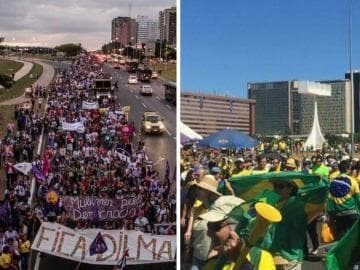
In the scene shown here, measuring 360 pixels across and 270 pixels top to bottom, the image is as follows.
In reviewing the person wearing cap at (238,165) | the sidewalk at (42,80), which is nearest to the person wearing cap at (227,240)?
the person wearing cap at (238,165)

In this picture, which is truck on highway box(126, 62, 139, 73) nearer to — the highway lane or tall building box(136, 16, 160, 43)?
the highway lane

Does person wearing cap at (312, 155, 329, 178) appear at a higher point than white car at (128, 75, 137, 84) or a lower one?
lower

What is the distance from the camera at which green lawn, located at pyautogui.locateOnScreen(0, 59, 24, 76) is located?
538 centimetres

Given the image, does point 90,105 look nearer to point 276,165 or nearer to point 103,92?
point 103,92

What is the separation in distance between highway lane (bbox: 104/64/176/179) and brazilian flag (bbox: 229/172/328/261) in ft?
2.67

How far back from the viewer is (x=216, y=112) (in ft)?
15.4

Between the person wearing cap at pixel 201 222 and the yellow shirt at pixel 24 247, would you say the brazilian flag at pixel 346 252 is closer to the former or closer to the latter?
the person wearing cap at pixel 201 222

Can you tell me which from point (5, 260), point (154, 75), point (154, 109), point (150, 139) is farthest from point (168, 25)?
point (5, 260)

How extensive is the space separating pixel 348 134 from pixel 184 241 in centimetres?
153

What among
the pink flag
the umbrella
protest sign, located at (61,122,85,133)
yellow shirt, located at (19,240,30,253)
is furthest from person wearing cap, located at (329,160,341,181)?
yellow shirt, located at (19,240,30,253)

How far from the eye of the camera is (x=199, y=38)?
15.0ft

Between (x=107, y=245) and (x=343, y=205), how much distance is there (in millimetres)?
1966

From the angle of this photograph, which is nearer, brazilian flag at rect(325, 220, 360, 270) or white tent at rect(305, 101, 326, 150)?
brazilian flag at rect(325, 220, 360, 270)

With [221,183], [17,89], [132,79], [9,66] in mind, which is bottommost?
[221,183]
